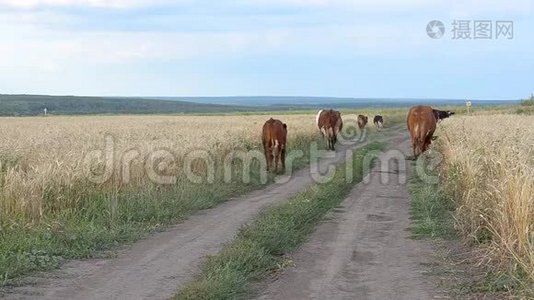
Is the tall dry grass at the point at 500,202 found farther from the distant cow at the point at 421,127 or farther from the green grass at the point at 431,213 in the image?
the distant cow at the point at 421,127

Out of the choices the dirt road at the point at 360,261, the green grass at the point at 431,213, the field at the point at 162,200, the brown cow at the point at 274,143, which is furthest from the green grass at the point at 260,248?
the brown cow at the point at 274,143

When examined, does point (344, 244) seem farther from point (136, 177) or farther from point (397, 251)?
point (136, 177)

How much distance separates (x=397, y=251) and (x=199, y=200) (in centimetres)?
533

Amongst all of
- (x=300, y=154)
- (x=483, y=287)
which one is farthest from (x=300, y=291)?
(x=300, y=154)

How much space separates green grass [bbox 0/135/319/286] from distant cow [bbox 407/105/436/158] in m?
8.95

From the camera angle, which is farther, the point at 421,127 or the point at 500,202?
the point at 421,127

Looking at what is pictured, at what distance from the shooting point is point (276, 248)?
374 inches

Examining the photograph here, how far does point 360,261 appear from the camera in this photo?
8.88m

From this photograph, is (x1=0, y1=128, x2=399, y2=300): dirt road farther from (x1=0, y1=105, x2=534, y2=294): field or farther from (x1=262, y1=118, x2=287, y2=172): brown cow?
(x1=262, y1=118, x2=287, y2=172): brown cow

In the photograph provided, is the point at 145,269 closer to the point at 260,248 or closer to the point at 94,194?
the point at 260,248

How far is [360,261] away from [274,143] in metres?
11.5

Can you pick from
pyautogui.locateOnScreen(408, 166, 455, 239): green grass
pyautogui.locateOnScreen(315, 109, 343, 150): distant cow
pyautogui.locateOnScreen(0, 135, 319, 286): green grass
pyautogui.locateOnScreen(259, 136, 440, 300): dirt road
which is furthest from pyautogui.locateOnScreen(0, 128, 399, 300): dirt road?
pyautogui.locateOnScreen(315, 109, 343, 150): distant cow

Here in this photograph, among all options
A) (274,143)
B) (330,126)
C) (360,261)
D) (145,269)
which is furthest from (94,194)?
(330,126)

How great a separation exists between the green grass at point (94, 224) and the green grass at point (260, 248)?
1714 mm
